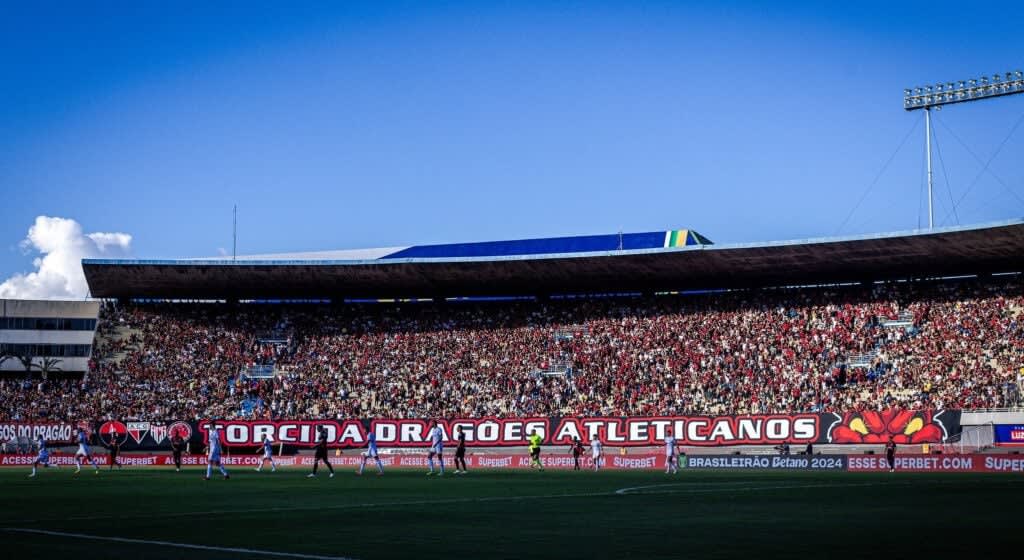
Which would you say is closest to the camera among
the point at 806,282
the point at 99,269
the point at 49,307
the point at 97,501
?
the point at 97,501

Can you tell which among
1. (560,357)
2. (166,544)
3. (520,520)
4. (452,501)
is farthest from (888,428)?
(166,544)

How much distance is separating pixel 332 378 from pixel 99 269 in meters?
19.4

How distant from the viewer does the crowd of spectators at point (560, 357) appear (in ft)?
208

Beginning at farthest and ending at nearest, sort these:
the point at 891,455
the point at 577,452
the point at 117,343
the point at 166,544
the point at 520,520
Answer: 1. the point at 117,343
2. the point at 577,452
3. the point at 891,455
4. the point at 520,520
5. the point at 166,544

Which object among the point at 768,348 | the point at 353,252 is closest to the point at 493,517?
the point at 768,348

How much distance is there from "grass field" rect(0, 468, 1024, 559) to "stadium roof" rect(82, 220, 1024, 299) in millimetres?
32092

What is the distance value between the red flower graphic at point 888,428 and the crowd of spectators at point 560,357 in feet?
9.27

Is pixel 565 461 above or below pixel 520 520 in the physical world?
below

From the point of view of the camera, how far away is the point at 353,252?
331ft

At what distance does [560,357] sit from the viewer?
243ft

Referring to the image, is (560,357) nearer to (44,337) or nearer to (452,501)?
(452,501)

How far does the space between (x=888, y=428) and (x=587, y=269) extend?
2454cm

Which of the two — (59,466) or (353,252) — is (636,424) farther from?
(353,252)

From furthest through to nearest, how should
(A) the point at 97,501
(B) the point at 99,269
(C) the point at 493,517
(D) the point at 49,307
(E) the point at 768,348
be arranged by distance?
(D) the point at 49,307 → (B) the point at 99,269 → (E) the point at 768,348 → (A) the point at 97,501 → (C) the point at 493,517
